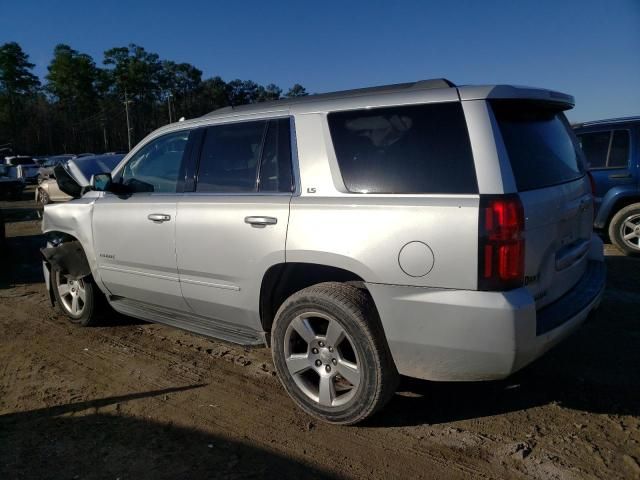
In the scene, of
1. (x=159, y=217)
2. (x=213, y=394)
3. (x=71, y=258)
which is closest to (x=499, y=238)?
(x=213, y=394)

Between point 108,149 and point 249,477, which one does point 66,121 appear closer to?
point 108,149

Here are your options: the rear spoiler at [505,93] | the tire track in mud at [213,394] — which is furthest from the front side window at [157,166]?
the rear spoiler at [505,93]

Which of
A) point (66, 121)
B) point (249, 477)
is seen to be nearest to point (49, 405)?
point (249, 477)

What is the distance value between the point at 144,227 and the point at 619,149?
6.74 meters

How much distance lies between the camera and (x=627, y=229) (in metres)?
7.24

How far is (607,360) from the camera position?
12.5 ft

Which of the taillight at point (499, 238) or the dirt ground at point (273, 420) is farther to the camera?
the dirt ground at point (273, 420)

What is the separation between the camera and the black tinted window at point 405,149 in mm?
2660

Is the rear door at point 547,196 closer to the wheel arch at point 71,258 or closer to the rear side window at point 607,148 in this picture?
the wheel arch at point 71,258

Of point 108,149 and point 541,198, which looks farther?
point 108,149

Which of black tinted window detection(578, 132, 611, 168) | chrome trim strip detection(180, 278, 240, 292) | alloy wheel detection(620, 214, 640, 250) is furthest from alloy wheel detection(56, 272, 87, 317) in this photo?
alloy wheel detection(620, 214, 640, 250)

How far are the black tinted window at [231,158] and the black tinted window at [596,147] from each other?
5.85 meters

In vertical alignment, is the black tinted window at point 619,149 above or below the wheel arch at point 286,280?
above

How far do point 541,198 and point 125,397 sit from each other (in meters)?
3.02
